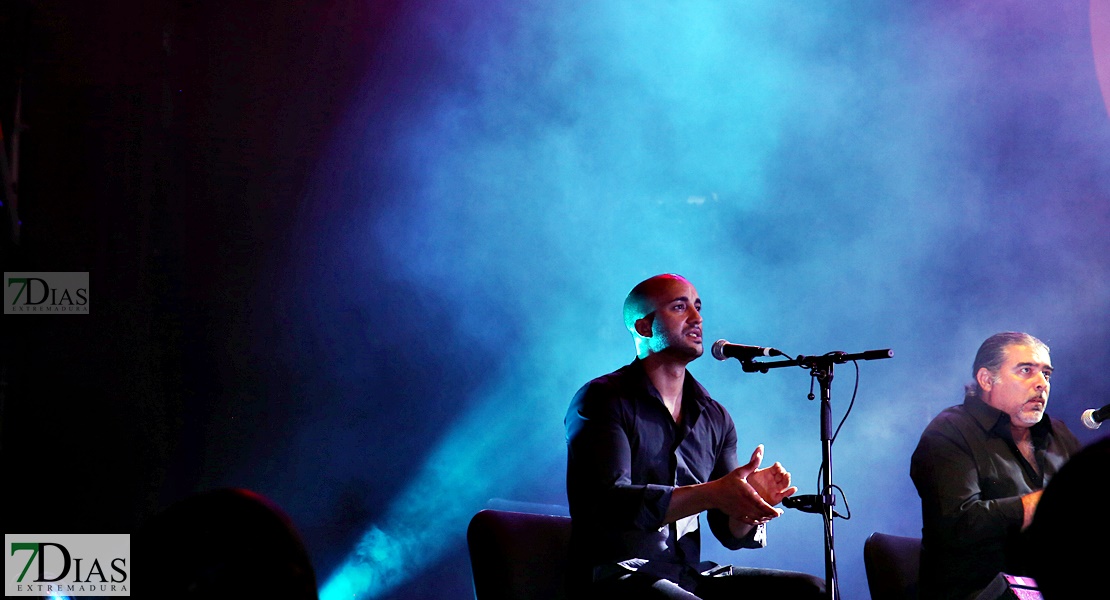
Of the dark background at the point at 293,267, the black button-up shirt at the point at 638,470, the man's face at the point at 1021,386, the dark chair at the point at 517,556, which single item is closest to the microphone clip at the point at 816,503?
the black button-up shirt at the point at 638,470

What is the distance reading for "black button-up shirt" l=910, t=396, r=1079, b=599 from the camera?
9.98 ft

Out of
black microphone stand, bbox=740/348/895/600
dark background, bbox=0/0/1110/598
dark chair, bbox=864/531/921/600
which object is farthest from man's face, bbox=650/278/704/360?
dark background, bbox=0/0/1110/598

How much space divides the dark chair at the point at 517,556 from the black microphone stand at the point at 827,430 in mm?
841

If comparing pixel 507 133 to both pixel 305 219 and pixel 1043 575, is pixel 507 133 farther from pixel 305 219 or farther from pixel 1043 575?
pixel 1043 575

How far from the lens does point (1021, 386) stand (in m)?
3.37

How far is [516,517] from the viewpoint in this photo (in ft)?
9.53

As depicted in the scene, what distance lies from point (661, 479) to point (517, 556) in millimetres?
621

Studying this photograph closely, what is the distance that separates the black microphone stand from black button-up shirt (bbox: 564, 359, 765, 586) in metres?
0.37

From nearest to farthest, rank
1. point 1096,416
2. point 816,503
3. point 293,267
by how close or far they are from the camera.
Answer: point 816,503 → point 1096,416 → point 293,267

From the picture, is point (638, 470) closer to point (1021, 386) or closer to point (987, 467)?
point (987, 467)

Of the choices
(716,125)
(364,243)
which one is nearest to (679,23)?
(716,125)

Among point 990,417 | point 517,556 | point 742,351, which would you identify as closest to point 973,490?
point 990,417

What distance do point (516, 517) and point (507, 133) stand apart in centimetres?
326

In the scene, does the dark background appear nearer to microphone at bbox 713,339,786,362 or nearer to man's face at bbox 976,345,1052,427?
man's face at bbox 976,345,1052,427
